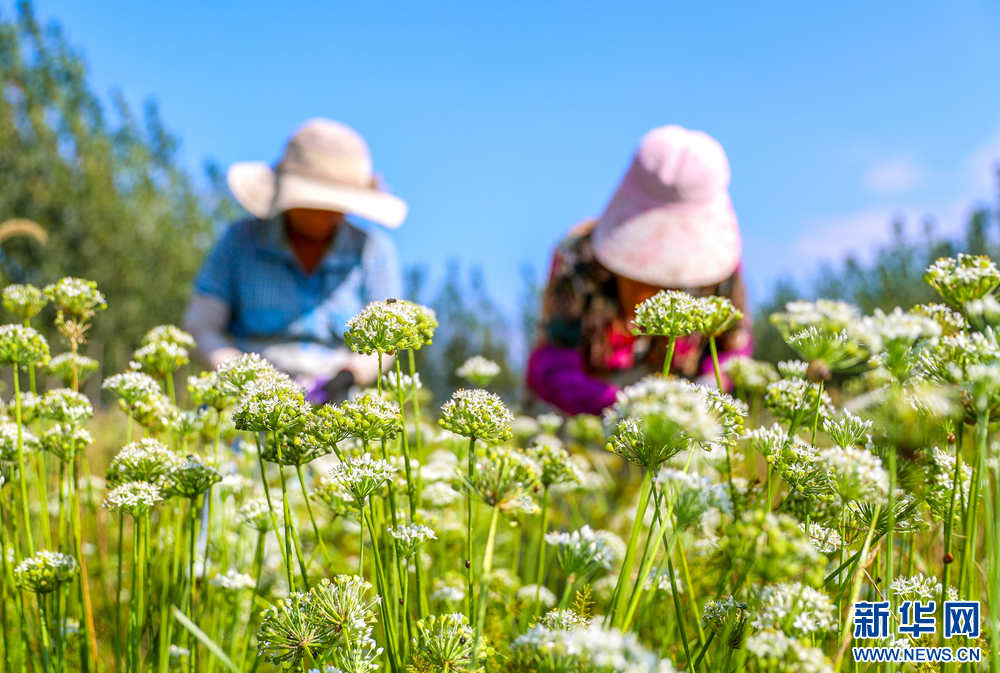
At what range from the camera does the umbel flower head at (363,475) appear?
957 mm

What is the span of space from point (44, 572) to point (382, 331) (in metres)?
0.76

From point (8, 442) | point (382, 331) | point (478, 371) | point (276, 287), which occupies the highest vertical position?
point (276, 287)

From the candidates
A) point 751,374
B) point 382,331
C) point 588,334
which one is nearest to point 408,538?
point 382,331

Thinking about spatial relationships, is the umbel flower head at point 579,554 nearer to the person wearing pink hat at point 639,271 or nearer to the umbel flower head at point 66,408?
the umbel flower head at point 66,408

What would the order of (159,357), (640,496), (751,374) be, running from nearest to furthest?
1. (640,496)
2. (159,357)
3. (751,374)

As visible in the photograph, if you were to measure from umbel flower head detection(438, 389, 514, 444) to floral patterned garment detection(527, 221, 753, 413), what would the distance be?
7.43 feet

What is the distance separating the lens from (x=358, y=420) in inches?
38.5

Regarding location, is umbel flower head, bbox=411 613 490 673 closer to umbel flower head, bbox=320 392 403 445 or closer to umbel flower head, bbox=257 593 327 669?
umbel flower head, bbox=257 593 327 669

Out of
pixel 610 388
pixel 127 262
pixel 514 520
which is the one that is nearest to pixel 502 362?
pixel 127 262

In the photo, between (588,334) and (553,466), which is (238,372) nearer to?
(553,466)

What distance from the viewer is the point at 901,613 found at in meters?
1.01

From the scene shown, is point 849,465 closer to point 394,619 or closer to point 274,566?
point 394,619

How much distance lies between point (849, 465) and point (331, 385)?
2233 millimetres

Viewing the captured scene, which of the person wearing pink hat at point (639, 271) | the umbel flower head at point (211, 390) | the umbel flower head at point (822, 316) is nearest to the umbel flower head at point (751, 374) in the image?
the person wearing pink hat at point (639, 271)
